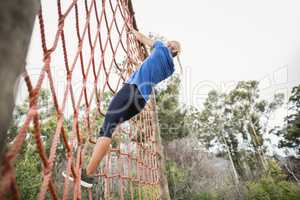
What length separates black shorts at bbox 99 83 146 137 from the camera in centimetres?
116

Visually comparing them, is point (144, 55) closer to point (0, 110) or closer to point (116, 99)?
point (116, 99)

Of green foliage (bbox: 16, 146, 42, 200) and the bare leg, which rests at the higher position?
the bare leg

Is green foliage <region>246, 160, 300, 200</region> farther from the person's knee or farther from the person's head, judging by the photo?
the person's knee

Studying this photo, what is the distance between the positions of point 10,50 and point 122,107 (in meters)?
0.97

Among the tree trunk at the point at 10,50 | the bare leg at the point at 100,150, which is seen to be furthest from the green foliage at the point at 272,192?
the tree trunk at the point at 10,50

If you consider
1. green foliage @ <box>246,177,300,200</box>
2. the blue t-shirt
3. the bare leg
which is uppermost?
the blue t-shirt

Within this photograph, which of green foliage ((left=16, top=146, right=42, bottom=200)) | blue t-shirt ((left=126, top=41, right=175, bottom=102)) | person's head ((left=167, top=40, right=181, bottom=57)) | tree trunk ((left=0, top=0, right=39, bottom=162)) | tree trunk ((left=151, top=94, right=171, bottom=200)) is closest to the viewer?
tree trunk ((left=0, top=0, right=39, bottom=162))

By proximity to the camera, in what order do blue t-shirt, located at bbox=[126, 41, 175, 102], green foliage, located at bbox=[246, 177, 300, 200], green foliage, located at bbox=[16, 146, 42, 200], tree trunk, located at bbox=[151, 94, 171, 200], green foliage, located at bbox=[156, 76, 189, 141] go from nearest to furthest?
1. blue t-shirt, located at bbox=[126, 41, 175, 102]
2. tree trunk, located at bbox=[151, 94, 171, 200]
3. green foliage, located at bbox=[16, 146, 42, 200]
4. green foliage, located at bbox=[246, 177, 300, 200]
5. green foliage, located at bbox=[156, 76, 189, 141]

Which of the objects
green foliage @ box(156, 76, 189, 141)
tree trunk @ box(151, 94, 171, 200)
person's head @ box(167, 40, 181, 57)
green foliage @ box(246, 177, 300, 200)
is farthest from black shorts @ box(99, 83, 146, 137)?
green foliage @ box(156, 76, 189, 141)

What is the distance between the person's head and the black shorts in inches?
14.3

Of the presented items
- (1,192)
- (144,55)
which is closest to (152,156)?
(144,55)

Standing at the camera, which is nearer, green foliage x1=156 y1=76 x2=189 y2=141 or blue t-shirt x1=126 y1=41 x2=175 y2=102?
blue t-shirt x1=126 y1=41 x2=175 y2=102

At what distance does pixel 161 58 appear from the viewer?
1413mm

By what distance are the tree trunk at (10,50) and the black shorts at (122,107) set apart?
36.0 inches
